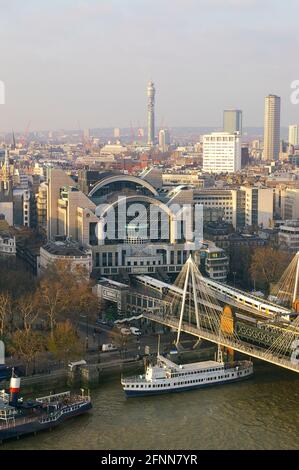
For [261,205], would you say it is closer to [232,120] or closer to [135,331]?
[135,331]

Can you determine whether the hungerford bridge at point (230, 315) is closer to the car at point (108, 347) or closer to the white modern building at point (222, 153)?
the car at point (108, 347)

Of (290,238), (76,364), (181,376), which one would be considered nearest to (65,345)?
(76,364)

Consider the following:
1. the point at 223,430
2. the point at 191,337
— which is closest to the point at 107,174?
the point at 191,337

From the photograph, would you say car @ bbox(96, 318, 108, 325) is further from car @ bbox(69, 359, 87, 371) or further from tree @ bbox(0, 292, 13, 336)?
car @ bbox(69, 359, 87, 371)

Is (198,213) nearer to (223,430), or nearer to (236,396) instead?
(236,396)

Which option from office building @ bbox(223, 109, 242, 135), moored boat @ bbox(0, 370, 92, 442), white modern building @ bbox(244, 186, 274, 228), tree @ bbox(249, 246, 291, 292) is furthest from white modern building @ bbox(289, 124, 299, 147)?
moored boat @ bbox(0, 370, 92, 442)

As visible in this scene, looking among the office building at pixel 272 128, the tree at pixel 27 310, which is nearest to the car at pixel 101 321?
the tree at pixel 27 310
